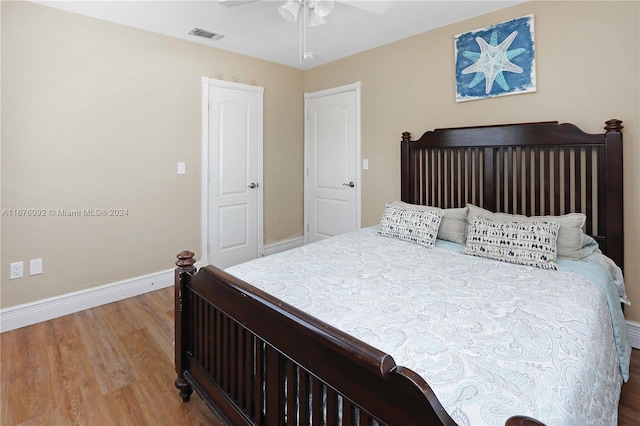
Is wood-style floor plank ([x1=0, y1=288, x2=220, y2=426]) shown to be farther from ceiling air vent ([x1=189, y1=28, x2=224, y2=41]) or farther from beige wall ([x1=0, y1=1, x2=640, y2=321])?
ceiling air vent ([x1=189, y1=28, x2=224, y2=41])

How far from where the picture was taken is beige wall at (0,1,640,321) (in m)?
2.44

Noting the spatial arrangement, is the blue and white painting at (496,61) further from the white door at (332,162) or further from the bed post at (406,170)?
the white door at (332,162)

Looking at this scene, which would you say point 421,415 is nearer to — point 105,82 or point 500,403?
point 500,403

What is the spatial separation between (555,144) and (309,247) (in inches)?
76.8

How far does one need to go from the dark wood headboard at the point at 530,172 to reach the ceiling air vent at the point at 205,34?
2.25 meters

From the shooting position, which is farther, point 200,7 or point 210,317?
point 200,7

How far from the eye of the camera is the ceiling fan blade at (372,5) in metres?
2.55

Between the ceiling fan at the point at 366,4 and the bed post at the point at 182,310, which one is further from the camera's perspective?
the ceiling fan at the point at 366,4

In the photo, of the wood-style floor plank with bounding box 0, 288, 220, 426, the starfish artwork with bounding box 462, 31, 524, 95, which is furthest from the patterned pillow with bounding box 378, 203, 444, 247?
Result: the wood-style floor plank with bounding box 0, 288, 220, 426

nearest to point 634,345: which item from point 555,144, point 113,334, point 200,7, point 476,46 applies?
point 555,144

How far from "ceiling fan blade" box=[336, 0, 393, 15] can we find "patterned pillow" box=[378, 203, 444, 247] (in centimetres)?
160

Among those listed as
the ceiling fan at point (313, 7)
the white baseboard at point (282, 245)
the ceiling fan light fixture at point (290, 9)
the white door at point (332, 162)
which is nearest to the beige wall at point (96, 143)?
the white baseboard at point (282, 245)

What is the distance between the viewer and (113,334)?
257 cm

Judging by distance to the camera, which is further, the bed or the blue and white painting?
the blue and white painting
